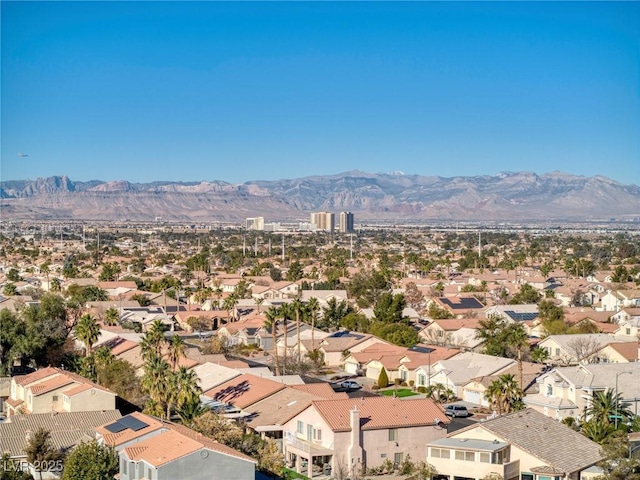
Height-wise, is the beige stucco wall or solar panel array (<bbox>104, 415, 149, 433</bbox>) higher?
solar panel array (<bbox>104, 415, 149, 433</bbox>)

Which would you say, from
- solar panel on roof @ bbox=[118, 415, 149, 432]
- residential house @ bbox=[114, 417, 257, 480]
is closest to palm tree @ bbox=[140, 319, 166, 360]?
solar panel on roof @ bbox=[118, 415, 149, 432]

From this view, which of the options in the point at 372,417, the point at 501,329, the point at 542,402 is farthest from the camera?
the point at 501,329

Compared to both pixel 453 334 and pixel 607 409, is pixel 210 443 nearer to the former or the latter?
pixel 607 409

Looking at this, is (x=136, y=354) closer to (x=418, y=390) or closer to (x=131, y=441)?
(x=418, y=390)

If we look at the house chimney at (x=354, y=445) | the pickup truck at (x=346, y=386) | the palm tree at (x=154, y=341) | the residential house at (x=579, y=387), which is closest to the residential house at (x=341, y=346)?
the pickup truck at (x=346, y=386)

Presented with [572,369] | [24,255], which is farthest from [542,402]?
[24,255]

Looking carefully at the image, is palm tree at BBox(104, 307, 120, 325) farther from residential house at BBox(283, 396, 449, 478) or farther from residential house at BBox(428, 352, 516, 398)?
residential house at BBox(283, 396, 449, 478)
